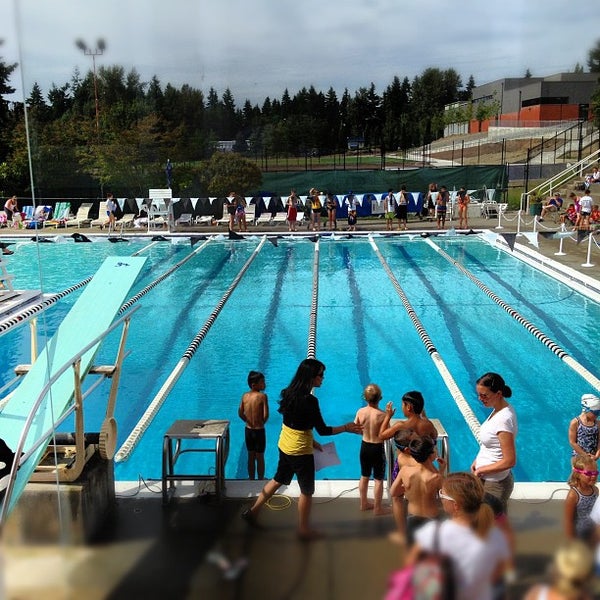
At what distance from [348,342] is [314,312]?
728 millimetres

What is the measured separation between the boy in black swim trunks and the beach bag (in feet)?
10.1

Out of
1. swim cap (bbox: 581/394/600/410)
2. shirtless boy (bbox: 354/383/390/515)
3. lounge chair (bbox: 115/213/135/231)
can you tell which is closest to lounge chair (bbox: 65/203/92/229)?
lounge chair (bbox: 115/213/135/231)

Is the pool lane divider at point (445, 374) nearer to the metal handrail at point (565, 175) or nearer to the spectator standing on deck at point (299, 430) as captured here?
the spectator standing on deck at point (299, 430)

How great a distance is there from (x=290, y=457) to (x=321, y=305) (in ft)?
24.8

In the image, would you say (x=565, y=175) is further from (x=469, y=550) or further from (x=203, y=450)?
(x=469, y=550)

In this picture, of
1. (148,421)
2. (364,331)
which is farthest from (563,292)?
(148,421)

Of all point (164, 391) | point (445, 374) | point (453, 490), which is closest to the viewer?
point (453, 490)

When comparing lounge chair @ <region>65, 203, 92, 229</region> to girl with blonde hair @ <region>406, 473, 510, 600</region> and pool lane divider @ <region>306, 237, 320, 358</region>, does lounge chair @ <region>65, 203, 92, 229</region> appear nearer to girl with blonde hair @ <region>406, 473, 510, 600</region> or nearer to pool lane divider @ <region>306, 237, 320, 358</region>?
pool lane divider @ <region>306, 237, 320, 358</region>

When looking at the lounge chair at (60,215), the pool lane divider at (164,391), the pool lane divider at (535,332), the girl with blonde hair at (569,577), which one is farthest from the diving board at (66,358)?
the lounge chair at (60,215)

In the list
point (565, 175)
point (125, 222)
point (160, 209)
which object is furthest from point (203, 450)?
point (565, 175)

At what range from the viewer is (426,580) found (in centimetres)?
130

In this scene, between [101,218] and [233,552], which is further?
[101,218]

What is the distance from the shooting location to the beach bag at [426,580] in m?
1.28

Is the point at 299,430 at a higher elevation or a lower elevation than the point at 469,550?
lower
